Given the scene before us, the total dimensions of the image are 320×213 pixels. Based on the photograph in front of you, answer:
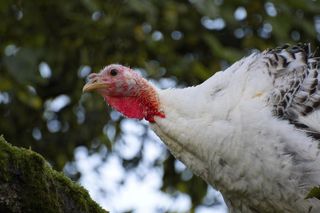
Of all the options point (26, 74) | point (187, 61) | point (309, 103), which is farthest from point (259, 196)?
point (187, 61)

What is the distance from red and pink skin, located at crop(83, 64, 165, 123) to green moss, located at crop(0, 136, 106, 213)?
5.95ft

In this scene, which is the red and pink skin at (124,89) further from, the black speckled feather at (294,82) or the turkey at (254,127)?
the black speckled feather at (294,82)

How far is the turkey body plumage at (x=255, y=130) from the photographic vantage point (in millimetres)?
5656

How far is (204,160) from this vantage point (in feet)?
19.5

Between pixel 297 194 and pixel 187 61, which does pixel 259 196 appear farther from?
pixel 187 61

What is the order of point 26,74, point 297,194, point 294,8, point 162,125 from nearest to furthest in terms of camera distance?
point 297,194 < point 162,125 < point 26,74 < point 294,8

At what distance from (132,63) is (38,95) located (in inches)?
44.8

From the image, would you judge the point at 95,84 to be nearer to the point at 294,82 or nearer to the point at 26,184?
the point at 294,82

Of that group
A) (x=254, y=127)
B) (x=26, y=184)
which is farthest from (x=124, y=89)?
(x=26, y=184)

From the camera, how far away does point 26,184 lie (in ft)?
14.5

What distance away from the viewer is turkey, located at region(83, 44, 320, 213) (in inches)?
223

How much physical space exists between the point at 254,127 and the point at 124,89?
1.22 m

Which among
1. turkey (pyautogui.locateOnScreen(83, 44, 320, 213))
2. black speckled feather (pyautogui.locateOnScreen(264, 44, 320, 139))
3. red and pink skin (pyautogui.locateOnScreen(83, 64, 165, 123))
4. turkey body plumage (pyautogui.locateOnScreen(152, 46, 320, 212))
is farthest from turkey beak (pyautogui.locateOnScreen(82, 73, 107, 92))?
black speckled feather (pyautogui.locateOnScreen(264, 44, 320, 139))

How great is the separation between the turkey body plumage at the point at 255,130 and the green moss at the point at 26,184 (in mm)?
1402
